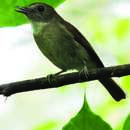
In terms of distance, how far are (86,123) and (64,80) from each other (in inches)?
10.7

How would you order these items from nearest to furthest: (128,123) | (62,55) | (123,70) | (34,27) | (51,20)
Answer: (128,123)
(123,70)
(62,55)
(34,27)
(51,20)

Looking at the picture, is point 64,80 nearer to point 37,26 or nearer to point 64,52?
point 64,52

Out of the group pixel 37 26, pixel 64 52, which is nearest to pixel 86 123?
pixel 64 52

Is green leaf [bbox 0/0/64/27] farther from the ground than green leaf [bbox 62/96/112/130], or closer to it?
farther from the ground

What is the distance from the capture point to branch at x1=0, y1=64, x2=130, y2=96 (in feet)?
2.43

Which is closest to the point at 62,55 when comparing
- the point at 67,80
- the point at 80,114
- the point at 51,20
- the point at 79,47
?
the point at 79,47

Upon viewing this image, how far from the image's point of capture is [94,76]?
30.7 inches

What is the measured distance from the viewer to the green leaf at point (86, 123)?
56 cm

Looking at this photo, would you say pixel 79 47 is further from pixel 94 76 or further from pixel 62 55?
pixel 94 76

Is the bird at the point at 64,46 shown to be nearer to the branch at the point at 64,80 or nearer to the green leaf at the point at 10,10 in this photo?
the branch at the point at 64,80

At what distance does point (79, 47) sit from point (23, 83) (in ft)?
3.77

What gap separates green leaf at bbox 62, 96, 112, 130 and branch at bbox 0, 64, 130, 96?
146mm

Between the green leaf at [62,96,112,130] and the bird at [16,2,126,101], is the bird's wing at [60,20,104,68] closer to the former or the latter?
the bird at [16,2,126,101]

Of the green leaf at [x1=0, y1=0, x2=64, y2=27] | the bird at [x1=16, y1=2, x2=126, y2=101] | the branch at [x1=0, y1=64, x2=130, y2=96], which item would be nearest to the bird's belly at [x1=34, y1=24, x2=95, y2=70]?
the bird at [x1=16, y1=2, x2=126, y2=101]
